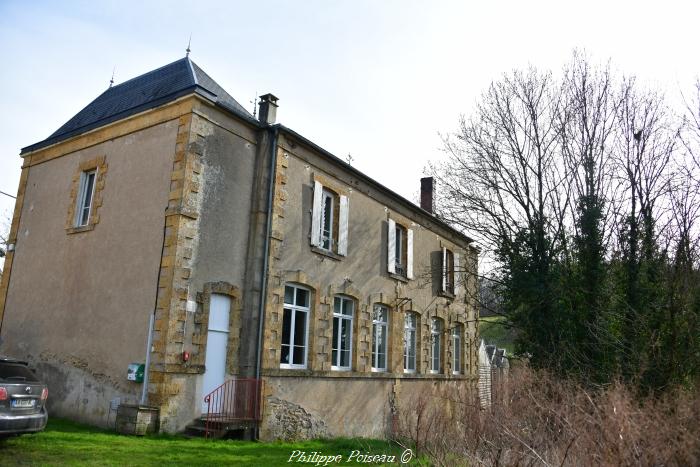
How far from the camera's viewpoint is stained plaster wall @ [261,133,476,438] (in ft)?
38.1

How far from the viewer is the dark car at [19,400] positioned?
6812mm

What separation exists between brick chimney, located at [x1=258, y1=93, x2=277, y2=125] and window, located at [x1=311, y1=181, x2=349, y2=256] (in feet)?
6.06

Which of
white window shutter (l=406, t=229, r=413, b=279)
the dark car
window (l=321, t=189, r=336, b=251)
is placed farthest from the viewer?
white window shutter (l=406, t=229, r=413, b=279)

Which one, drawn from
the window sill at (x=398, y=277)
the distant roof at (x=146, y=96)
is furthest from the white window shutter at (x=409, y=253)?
the distant roof at (x=146, y=96)

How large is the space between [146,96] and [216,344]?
5.99m

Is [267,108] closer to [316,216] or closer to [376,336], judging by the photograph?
[316,216]

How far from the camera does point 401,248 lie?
16719 mm

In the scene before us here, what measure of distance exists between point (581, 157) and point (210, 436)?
1261cm

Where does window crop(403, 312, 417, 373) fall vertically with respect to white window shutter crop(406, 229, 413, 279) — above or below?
below

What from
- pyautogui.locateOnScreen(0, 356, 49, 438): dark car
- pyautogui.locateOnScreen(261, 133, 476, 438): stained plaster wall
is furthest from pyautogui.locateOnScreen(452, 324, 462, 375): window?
pyautogui.locateOnScreen(0, 356, 49, 438): dark car

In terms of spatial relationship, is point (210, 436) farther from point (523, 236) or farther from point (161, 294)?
point (523, 236)

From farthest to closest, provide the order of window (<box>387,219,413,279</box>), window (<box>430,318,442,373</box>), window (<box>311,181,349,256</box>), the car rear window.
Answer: window (<box>430,318,442,373</box>), window (<box>387,219,413,279</box>), window (<box>311,181,349,256</box>), the car rear window

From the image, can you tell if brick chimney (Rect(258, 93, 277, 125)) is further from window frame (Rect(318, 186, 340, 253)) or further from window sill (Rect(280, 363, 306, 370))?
window sill (Rect(280, 363, 306, 370))

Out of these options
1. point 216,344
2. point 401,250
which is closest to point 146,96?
point 216,344
